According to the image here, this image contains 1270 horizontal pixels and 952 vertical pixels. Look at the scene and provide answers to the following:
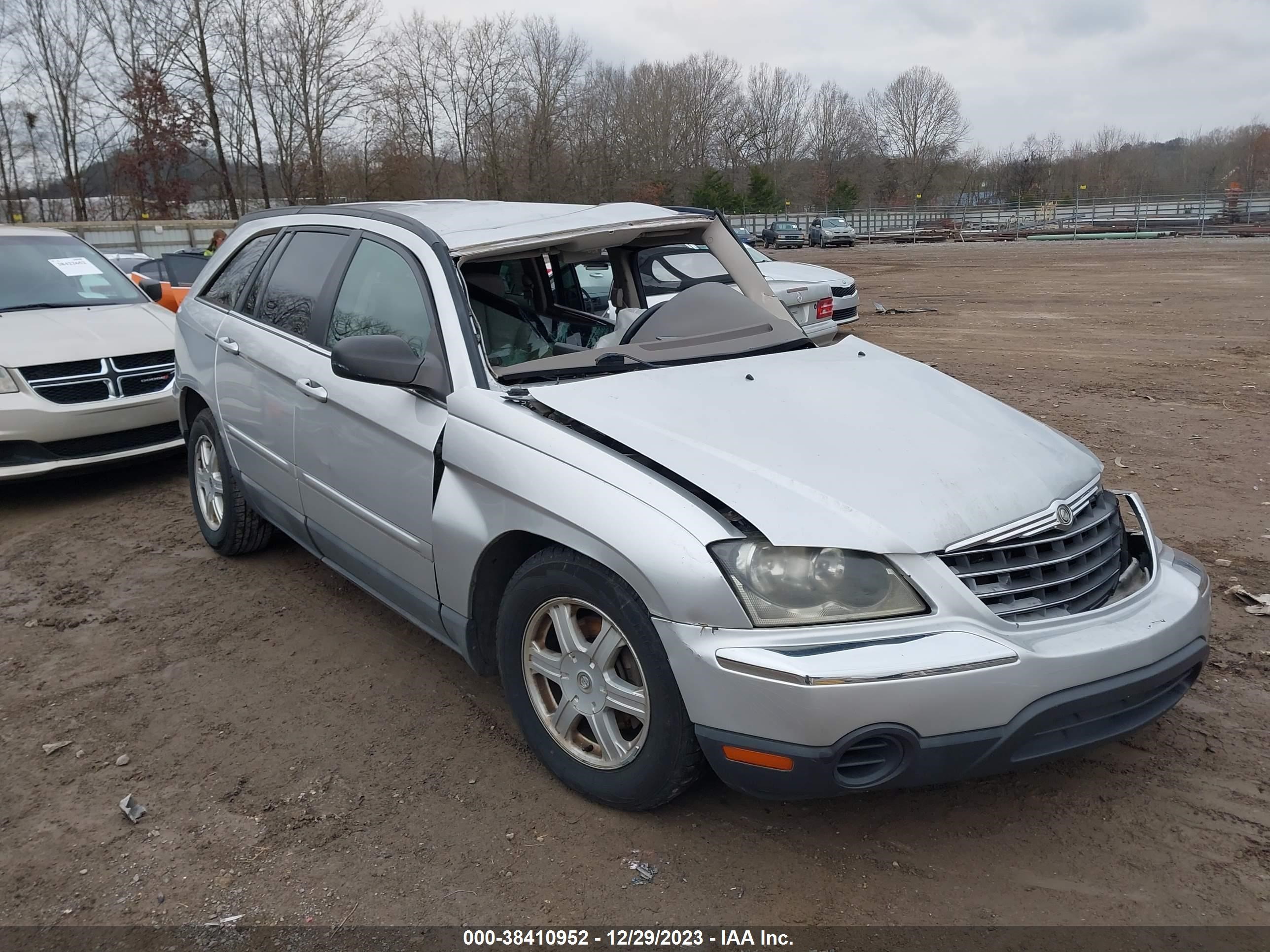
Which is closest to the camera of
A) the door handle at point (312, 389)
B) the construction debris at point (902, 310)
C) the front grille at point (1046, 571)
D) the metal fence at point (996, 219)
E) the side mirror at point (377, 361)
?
the front grille at point (1046, 571)

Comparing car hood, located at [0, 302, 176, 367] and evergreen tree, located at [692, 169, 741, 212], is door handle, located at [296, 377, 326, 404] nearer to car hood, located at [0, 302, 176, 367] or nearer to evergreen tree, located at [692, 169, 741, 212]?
car hood, located at [0, 302, 176, 367]

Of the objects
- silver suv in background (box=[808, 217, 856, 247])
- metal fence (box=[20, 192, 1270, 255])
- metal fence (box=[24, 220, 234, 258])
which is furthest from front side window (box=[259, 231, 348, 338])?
silver suv in background (box=[808, 217, 856, 247])

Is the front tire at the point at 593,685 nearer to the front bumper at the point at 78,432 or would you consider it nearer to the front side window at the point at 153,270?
the front bumper at the point at 78,432

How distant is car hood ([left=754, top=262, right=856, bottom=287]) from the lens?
11.9 metres

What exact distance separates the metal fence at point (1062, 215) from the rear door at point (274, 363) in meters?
44.4

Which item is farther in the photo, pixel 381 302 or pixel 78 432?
pixel 78 432

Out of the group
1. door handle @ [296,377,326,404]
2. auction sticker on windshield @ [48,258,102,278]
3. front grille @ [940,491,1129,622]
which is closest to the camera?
front grille @ [940,491,1129,622]

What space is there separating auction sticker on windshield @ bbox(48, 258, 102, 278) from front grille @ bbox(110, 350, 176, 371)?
1384 millimetres

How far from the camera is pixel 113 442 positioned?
663 cm

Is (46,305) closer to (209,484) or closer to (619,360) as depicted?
(209,484)

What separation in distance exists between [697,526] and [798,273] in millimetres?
10328

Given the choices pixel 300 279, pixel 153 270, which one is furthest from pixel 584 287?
pixel 153 270

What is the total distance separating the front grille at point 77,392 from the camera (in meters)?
6.31

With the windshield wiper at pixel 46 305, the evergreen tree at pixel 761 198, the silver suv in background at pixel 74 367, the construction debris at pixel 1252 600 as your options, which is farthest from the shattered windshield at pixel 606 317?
the evergreen tree at pixel 761 198
